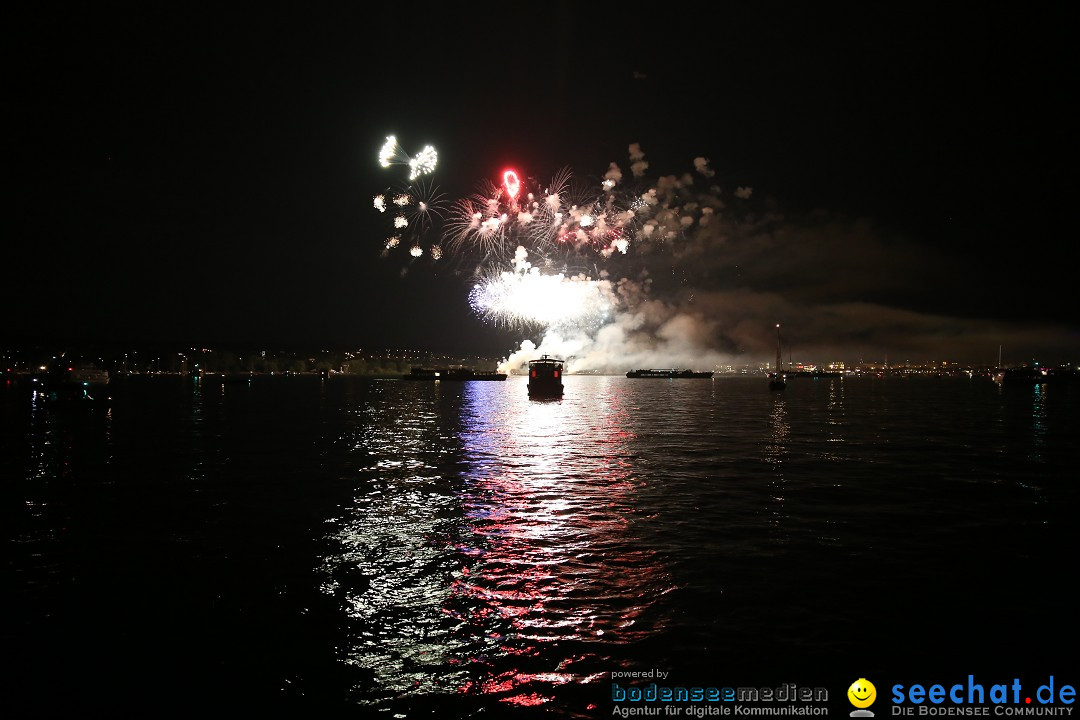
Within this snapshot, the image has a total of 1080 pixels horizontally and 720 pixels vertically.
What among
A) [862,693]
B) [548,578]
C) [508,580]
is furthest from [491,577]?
Answer: [862,693]

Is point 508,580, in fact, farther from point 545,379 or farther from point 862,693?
point 545,379

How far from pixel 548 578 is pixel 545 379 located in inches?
3589

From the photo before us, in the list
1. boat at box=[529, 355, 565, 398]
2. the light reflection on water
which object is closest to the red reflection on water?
the light reflection on water

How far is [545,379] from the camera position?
10356 cm

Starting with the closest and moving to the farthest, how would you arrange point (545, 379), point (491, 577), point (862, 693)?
point (862, 693) → point (491, 577) → point (545, 379)

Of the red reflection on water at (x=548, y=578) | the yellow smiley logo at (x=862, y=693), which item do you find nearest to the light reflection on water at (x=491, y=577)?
the red reflection on water at (x=548, y=578)

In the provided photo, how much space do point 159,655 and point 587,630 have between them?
6.41 m

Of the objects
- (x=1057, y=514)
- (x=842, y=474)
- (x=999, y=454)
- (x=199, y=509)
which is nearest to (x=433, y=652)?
(x=199, y=509)

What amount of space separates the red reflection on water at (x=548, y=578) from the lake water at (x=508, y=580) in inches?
2.4

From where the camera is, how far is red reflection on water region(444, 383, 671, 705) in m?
8.83

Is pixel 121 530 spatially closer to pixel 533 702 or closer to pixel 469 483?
pixel 469 483

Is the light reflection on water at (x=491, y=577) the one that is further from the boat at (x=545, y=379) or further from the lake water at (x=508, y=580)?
the boat at (x=545, y=379)

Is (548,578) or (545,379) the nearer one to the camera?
(548,578)

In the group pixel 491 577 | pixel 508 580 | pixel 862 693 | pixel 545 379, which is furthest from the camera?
pixel 545 379
